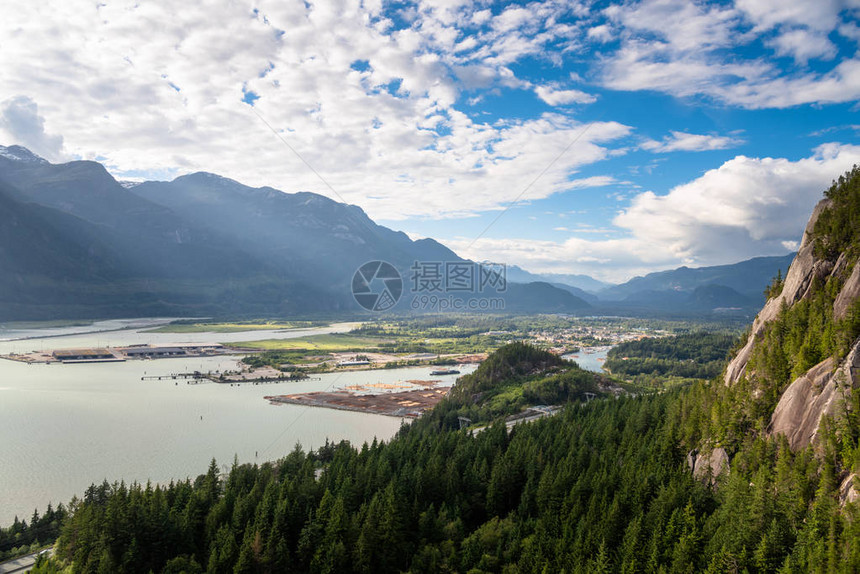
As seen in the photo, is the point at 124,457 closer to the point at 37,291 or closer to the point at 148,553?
the point at 148,553

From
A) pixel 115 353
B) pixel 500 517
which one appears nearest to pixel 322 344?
pixel 115 353

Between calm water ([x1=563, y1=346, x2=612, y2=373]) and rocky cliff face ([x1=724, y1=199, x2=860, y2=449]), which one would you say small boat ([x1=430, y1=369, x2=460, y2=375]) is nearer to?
calm water ([x1=563, y1=346, x2=612, y2=373])

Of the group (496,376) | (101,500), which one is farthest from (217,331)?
(101,500)

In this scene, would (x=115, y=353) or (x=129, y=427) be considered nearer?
(x=129, y=427)

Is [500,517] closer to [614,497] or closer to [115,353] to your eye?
[614,497]

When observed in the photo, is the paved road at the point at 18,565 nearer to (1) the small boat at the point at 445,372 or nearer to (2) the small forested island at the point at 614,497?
(2) the small forested island at the point at 614,497
